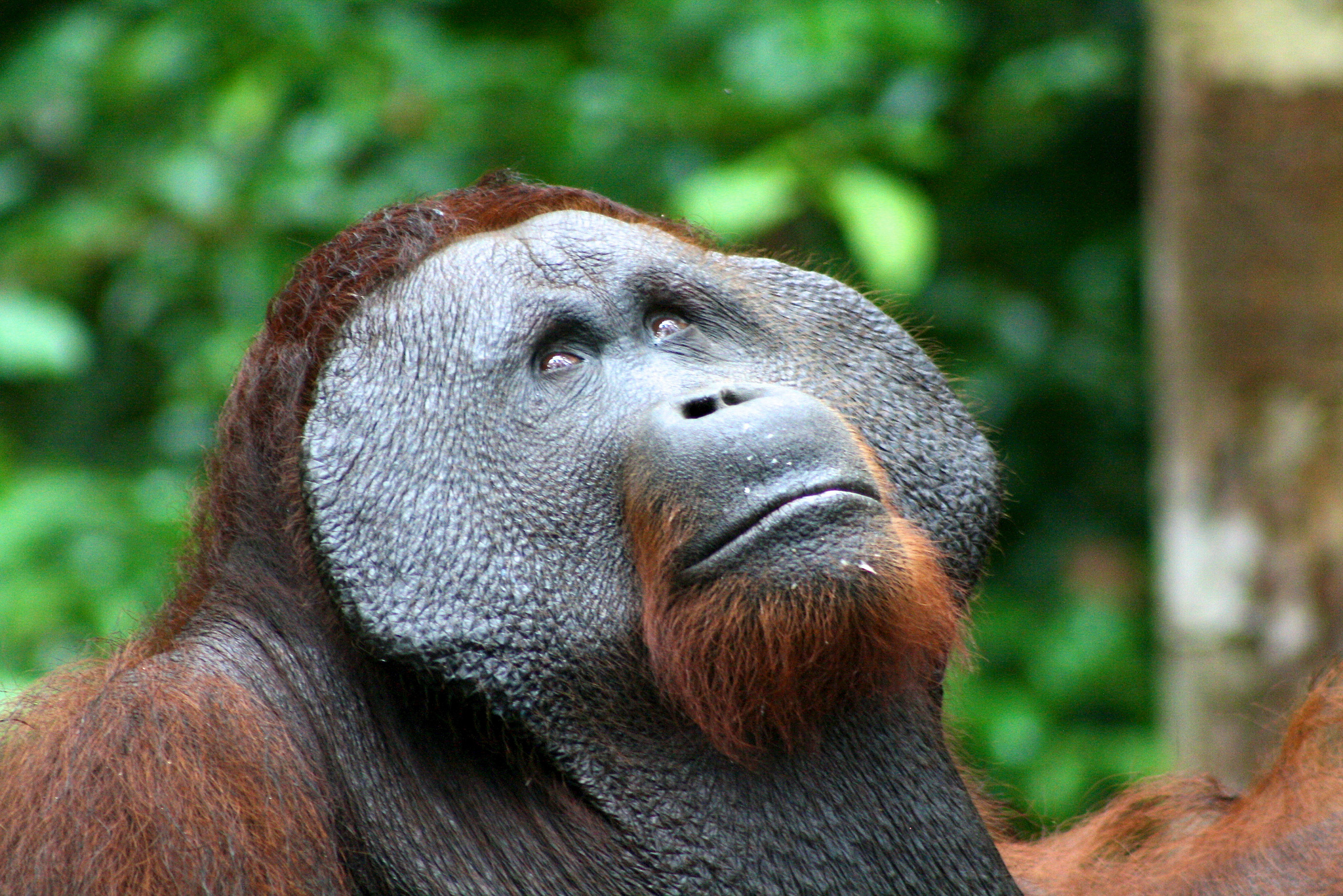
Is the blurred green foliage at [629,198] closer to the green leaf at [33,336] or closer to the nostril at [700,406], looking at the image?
the green leaf at [33,336]

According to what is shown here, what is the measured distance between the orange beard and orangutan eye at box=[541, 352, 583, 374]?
19cm

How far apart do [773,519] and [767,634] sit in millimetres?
119

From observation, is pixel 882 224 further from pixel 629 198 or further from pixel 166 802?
pixel 166 802

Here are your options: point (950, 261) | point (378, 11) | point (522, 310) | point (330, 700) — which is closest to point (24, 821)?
point (330, 700)

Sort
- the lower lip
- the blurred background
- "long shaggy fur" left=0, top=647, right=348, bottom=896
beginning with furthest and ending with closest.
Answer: the blurred background, the lower lip, "long shaggy fur" left=0, top=647, right=348, bottom=896

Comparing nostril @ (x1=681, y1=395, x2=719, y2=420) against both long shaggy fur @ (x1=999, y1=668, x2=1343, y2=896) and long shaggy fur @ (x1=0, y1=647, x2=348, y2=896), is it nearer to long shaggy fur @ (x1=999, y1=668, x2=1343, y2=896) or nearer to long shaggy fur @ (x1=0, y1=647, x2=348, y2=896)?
long shaggy fur @ (x1=0, y1=647, x2=348, y2=896)

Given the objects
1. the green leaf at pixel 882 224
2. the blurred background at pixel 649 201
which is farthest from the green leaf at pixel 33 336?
the green leaf at pixel 882 224

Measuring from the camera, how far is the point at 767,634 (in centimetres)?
152

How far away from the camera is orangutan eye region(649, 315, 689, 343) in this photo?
1784 millimetres

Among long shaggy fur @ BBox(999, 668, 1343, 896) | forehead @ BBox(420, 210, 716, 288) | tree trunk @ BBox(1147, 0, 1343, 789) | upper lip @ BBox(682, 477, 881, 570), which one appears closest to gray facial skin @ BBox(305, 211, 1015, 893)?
forehead @ BBox(420, 210, 716, 288)

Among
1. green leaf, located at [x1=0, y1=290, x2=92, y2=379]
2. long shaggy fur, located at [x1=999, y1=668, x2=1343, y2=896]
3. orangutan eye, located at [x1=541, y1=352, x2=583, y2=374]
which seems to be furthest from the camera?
green leaf, located at [x1=0, y1=290, x2=92, y2=379]

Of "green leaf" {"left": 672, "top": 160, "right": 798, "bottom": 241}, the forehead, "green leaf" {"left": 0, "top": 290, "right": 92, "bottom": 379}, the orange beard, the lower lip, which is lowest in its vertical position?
"green leaf" {"left": 672, "top": 160, "right": 798, "bottom": 241}

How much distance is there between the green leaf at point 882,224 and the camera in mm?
3125

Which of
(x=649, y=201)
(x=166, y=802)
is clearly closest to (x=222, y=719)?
(x=166, y=802)
